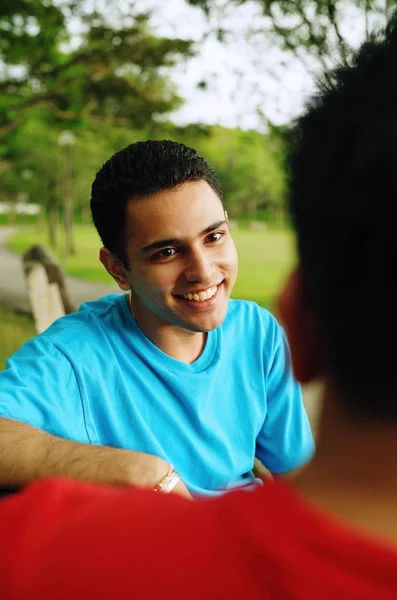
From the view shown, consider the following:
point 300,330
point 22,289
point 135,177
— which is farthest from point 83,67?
point 300,330

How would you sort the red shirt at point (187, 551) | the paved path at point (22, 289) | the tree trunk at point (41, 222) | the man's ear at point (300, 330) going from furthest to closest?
the tree trunk at point (41, 222)
the paved path at point (22, 289)
the man's ear at point (300, 330)
the red shirt at point (187, 551)

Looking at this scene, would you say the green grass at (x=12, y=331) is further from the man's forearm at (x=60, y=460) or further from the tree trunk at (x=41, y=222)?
the tree trunk at (x=41, y=222)

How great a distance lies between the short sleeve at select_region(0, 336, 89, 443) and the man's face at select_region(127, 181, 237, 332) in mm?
335

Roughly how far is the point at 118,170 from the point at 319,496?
145 centimetres

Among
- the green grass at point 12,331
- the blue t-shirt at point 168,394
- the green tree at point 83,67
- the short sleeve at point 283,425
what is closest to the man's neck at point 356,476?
the blue t-shirt at point 168,394

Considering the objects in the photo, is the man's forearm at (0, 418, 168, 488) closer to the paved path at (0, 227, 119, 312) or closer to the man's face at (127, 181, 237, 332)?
the man's face at (127, 181, 237, 332)

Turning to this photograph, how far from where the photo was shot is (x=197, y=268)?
188 centimetres

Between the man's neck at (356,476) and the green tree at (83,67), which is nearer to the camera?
the man's neck at (356,476)

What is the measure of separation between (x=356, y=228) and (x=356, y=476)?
0.23m

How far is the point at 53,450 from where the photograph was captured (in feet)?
4.92

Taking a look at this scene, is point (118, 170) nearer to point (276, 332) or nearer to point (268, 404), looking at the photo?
point (276, 332)

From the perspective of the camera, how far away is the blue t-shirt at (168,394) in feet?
5.55

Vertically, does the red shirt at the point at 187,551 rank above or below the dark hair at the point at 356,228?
below

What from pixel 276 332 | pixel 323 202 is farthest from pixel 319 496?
pixel 276 332
